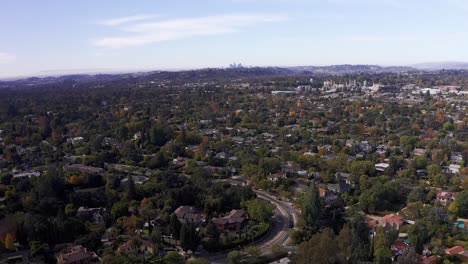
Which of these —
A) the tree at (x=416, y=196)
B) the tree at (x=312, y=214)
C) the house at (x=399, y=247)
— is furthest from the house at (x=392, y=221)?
the tree at (x=312, y=214)

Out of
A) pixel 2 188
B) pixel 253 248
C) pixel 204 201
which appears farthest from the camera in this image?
pixel 2 188

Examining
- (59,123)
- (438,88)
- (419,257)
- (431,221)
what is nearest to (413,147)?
(431,221)

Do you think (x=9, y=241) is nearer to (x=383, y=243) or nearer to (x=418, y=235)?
(x=383, y=243)


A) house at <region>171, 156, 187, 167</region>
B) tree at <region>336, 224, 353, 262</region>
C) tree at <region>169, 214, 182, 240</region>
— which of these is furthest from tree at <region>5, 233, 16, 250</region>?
house at <region>171, 156, 187, 167</region>

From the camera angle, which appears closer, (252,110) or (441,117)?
(441,117)

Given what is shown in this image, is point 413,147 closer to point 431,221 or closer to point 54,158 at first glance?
point 431,221

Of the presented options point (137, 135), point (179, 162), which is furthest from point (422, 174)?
point (137, 135)

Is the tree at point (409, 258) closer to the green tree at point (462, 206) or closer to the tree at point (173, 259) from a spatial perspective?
the green tree at point (462, 206)

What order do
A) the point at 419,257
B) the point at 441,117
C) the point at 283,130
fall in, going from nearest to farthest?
1. the point at 419,257
2. the point at 283,130
3. the point at 441,117
